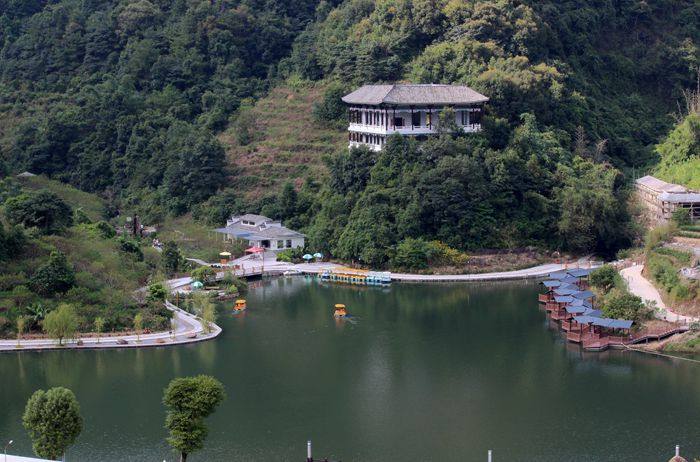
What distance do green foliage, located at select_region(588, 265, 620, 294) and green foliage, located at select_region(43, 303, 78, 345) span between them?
66.7ft

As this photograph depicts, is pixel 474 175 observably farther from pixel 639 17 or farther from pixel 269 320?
pixel 639 17

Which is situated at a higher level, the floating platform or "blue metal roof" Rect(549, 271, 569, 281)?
"blue metal roof" Rect(549, 271, 569, 281)

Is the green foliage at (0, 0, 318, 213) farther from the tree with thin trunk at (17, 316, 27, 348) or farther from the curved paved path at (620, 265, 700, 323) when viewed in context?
the curved paved path at (620, 265, 700, 323)

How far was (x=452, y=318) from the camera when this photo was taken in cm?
4531

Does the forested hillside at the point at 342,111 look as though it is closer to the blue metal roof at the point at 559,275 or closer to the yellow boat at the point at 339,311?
the blue metal roof at the point at 559,275

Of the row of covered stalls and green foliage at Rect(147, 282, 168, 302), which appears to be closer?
the row of covered stalls

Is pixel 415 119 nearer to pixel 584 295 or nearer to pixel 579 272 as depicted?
pixel 579 272

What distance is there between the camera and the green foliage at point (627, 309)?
41656mm

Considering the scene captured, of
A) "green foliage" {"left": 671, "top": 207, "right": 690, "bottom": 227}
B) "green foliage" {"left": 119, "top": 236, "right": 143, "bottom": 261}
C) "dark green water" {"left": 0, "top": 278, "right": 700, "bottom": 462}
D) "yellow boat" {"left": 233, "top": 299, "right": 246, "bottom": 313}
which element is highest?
"green foliage" {"left": 671, "top": 207, "right": 690, "bottom": 227}

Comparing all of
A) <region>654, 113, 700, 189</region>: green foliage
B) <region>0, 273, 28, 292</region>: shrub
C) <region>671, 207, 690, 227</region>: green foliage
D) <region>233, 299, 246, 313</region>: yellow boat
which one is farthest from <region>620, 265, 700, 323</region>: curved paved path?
<region>0, 273, 28, 292</region>: shrub

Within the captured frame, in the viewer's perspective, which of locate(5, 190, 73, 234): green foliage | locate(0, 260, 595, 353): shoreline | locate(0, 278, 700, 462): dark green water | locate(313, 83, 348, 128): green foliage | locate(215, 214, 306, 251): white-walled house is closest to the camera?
locate(0, 278, 700, 462): dark green water

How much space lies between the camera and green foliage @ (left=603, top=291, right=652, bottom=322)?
4166 centimetres

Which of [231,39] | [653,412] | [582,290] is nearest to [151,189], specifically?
[231,39]

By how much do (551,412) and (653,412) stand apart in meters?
2.91
